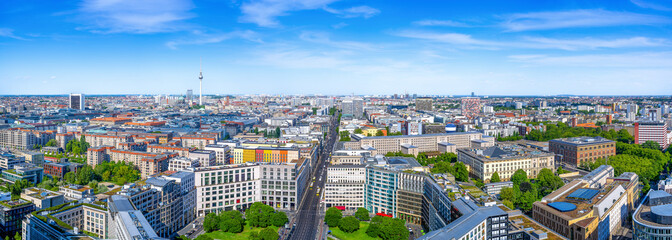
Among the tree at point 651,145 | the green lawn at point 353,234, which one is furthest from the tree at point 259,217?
the tree at point 651,145

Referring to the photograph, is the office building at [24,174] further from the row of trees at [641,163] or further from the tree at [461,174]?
the row of trees at [641,163]

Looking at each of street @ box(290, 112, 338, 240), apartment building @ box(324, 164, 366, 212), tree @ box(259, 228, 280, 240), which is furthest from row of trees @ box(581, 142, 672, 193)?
tree @ box(259, 228, 280, 240)

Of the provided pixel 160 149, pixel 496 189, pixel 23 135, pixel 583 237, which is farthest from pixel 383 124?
pixel 583 237

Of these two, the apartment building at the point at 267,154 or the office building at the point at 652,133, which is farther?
the office building at the point at 652,133

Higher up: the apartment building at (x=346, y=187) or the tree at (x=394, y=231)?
the apartment building at (x=346, y=187)

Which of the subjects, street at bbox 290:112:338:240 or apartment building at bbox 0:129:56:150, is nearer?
street at bbox 290:112:338:240

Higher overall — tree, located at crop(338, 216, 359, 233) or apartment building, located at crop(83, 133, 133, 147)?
apartment building, located at crop(83, 133, 133, 147)

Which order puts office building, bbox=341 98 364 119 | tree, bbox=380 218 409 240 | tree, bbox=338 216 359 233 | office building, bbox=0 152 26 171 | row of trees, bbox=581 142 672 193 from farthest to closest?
office building, bbox=341 98 364 119, office building, bbox=0 152 26 171, row of trees, bbox=581 142 672 193, tree, bbox=338 216 359 233, tree, bbox=380 218 409 240

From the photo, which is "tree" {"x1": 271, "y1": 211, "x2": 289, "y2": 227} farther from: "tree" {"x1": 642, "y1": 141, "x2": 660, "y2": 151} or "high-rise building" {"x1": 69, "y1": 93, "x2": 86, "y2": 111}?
"high-rise building" {"x1": 69, "y1": 93, "x2": 86, "y2": 111}
